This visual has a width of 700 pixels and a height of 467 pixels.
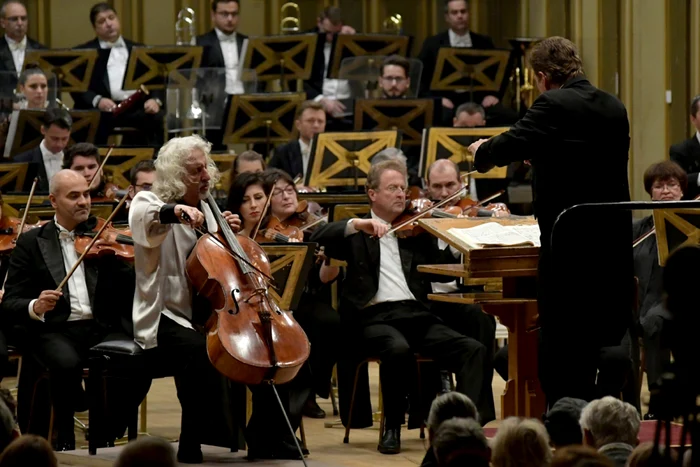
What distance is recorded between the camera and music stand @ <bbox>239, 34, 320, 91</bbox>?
9141 mm

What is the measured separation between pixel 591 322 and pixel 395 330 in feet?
4.76

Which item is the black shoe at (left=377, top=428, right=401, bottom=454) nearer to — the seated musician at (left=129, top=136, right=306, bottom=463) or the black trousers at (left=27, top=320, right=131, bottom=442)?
the seated musician at (left=129, top=136, right=306, bottom=463)

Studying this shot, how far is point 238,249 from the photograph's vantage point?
454 centimetres

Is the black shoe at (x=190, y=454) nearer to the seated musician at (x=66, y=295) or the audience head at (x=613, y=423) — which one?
the seated musician at (x=66, y=295)

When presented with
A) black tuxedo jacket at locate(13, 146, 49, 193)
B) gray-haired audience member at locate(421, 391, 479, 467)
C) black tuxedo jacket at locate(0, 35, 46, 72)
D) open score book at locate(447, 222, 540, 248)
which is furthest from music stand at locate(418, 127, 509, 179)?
gray-haired audience member at locate(421, 391, 479, 467)

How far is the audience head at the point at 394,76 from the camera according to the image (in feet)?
28.1

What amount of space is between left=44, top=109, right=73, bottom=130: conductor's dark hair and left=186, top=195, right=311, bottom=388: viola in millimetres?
3202

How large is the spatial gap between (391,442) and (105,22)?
5.47m

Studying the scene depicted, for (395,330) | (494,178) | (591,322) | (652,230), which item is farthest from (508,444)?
(494,178)

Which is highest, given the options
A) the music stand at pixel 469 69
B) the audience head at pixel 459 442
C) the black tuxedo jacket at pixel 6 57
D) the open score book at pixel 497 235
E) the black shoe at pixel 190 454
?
the black tuxedo jacket at pixel 6 57

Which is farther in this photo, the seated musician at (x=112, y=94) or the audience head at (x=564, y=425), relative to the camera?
the seated musician at (x=112, y=94)

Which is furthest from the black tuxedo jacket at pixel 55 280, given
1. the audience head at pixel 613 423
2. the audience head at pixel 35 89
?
the audience head at pixel 35 89

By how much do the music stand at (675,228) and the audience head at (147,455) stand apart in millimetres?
2980

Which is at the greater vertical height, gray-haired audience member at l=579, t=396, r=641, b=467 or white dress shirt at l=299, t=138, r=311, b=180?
white dress shirt at l=299, t=138, r=311, b=180
